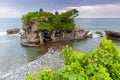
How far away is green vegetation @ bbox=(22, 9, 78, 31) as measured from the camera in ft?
195

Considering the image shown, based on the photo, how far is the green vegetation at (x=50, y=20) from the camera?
59.5 meters

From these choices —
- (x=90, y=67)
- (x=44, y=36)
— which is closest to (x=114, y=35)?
(x=44, y=36)

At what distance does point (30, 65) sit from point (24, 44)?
77.0 ft

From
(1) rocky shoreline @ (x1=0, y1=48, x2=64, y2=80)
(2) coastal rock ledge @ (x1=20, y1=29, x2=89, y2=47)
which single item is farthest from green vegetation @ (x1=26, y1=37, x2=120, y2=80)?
(2) coastal rock ledge @ (x1=20, y1=29, x2=89, y2=47)

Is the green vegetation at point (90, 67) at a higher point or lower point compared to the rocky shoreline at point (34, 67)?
higher

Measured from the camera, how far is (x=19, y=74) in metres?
31.0

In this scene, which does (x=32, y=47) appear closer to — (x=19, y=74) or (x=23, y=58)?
(x=23, y=58)

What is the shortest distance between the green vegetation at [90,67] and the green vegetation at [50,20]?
1982 inches

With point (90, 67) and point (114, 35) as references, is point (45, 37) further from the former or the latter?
point (90, 67)

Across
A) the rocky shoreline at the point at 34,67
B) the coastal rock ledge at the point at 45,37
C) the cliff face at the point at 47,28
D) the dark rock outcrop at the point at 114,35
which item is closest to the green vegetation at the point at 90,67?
the rocky shoreline at the point at 34,67

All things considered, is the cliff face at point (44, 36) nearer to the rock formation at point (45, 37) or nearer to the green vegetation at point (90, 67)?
the rock formation at point (45, 37)

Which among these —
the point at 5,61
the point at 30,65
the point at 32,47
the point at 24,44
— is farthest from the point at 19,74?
the point at 24,44

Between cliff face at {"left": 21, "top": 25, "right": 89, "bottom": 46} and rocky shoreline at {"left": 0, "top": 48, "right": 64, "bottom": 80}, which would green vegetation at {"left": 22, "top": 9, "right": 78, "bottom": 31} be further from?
rocky shoreline at {"left": 0, "top": 48, "right": 64, "bottom": 80}

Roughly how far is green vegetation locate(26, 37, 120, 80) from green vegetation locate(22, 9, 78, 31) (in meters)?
50.3
